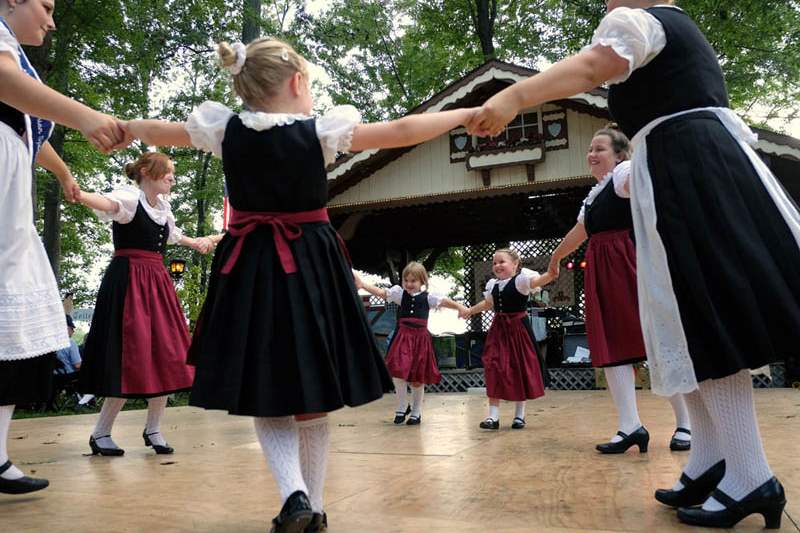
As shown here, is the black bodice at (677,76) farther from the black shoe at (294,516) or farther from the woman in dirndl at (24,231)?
the woman in dirndl at (24,231)

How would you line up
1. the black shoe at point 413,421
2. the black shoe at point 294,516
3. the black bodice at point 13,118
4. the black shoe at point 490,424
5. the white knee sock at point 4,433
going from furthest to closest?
1. the black shoe at point 413,421
2. the black shoe at point 490,424
3. the white knee sock at point 4,433
4. the black bodice at point 13,118
5. the black shoe at point 294,516

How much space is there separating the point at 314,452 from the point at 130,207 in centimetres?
238

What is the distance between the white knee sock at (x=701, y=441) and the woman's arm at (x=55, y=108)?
82.1 inches

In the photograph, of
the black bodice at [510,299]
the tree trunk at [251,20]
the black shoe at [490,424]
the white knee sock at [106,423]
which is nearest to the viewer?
the white knee sock at [106,423]

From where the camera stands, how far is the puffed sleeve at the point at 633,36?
191cm

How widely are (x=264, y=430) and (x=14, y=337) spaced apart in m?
0.99

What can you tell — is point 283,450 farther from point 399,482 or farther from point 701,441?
point 701,441

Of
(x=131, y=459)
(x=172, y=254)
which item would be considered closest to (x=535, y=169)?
(x=131, y=459)

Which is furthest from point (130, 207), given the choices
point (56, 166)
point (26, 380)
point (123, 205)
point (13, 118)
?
A: point (26, 380)

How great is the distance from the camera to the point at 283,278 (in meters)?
1.97

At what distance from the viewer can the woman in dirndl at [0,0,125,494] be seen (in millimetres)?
2189

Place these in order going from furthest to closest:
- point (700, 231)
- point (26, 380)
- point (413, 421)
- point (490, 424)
→ point (413, 421)
point (490, 424)
point (26, 380)
point (700, 231)

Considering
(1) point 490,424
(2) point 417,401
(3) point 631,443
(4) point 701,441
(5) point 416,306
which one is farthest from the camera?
(5) point 416,306

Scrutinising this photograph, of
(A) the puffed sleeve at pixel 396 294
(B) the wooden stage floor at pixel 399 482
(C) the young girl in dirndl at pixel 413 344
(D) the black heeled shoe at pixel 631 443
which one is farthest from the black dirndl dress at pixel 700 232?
(A) the puffed sleeve at pixel 396 294
